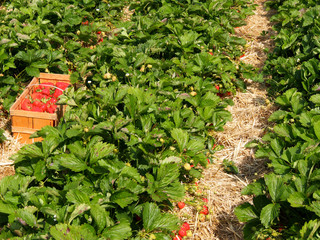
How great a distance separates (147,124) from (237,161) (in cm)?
121

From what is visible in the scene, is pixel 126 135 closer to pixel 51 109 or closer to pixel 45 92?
pixel 51 109

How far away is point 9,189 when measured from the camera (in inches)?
115

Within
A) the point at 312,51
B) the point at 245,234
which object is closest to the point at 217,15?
the point at 312,51

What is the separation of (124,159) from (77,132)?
20.6 inches

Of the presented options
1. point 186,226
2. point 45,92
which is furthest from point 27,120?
point 186,226

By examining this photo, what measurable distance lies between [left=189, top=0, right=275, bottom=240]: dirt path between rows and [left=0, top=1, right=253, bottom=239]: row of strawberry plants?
0.73 feet

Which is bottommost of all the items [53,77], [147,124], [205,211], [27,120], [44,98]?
[205,211]

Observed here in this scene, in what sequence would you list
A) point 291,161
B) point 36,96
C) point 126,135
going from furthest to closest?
point 36,96
point 126,135
point 291,161

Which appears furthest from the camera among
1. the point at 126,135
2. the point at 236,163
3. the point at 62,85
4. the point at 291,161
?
the point at 62,85

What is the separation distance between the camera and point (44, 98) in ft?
14.2

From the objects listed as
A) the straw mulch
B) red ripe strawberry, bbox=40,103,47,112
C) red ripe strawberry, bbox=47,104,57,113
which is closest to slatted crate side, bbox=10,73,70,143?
red ripe strawberry, bbox=47,104,57,113

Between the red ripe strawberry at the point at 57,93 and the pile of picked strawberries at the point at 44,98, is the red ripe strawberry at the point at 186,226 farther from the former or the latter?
the red ripe strawberry at the point at 57,93

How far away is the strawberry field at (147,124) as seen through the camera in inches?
108

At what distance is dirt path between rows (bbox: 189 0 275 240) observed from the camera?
3.36m
